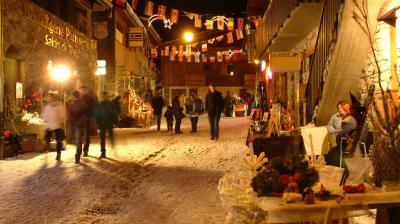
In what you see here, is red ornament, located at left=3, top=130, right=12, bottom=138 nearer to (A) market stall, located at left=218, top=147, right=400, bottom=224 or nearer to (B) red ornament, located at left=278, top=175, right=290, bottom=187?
(A) market stall, located at left=218, top=147, right=400, bottom=224

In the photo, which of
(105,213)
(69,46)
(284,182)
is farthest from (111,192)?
(69,46)

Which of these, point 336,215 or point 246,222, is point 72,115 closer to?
point 246,222

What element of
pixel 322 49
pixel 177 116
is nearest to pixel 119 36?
pixel 177 116

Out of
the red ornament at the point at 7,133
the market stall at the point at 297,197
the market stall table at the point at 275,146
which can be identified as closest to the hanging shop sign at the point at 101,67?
the red ornament at the point at 7,133

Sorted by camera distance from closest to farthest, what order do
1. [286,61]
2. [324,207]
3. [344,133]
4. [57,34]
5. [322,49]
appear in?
1. [324,207]
2. [344,133]
3. [322,49]
4. [286,61]
5. [57,34]

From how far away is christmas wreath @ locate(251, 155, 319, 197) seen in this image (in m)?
4.09

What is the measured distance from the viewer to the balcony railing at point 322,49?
27.6ft

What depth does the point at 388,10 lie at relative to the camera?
24.1 feet

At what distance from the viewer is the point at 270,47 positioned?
1770 cm

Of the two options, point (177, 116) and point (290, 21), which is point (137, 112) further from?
point (290, 21)

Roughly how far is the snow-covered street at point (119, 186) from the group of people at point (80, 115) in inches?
18.4

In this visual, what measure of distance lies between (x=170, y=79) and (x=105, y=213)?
153 feet

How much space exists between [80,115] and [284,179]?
7.86 metres

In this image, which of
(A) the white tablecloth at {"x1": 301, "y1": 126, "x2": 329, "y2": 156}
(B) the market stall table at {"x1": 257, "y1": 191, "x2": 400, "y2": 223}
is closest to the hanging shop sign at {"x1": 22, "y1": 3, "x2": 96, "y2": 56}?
(A) the white tablecloth at {"x1": 301, "y1": 126, "x2": 329, "y2": 156}
